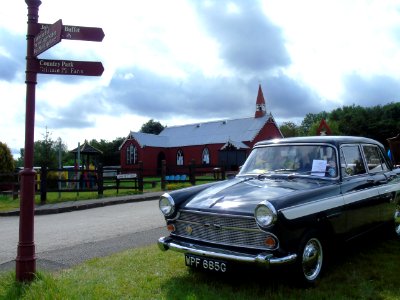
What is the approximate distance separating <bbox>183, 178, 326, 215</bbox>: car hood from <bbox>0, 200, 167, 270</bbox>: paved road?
8.07ft

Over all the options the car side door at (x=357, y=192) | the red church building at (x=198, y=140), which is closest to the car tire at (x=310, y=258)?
the car side door at (x=357, y=192)

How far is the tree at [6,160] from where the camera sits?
2034cm

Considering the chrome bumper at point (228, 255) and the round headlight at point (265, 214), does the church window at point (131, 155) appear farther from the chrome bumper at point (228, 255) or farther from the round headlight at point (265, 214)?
the round headlight at point (265, 214)

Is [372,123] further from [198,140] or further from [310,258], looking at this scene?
[310,258]

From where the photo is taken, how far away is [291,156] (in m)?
5.83

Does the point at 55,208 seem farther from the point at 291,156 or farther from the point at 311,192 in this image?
the point at 311,192

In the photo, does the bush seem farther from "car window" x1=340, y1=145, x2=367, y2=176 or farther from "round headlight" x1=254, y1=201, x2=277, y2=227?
"round headlight" x1=254, y1=201, x2=277, y2=227

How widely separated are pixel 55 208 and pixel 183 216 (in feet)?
29.4

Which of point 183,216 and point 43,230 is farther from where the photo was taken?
point 43,230

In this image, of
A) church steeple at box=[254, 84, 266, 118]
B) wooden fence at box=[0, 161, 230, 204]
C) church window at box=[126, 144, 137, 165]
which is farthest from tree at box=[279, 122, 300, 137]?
wooden fence at box=[0, 161, 230, 204]

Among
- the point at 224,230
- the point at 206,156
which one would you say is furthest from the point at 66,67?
the point at 206,156

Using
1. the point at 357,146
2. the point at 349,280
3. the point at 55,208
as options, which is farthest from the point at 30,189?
the point at 55,208

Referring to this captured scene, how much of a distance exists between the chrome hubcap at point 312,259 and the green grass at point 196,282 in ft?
0.47

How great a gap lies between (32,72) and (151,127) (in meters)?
80.0
